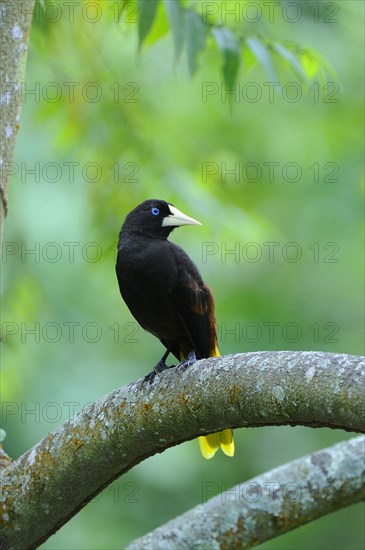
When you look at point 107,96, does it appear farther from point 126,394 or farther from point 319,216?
point 319,216

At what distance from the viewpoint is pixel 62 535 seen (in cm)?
655

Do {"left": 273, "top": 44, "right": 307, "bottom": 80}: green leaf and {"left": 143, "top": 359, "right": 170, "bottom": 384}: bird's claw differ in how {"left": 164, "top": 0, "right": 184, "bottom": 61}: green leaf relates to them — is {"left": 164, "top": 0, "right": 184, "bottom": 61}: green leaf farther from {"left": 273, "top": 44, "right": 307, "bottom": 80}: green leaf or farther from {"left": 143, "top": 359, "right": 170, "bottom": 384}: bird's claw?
{"left": 143, "top": 359, "right": 170, "bottom": 384}: bird's claw

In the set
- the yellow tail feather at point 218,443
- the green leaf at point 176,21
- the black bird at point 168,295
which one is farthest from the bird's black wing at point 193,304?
the green leaf at point 176,21

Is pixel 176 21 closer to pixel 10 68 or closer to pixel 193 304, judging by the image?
pixel 10 68

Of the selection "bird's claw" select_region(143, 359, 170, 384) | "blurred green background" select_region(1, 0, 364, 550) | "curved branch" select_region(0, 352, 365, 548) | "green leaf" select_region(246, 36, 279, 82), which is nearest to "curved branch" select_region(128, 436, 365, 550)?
"curved branch" select_region(0, 352, 365, 548)

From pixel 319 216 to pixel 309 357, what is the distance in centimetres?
507

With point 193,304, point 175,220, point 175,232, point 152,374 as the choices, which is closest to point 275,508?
point 152,374

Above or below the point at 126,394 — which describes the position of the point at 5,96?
above

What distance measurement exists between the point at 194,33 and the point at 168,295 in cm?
103

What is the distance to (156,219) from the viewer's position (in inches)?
156

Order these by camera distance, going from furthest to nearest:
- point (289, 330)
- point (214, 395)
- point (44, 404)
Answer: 1. point (289, 330)
2. point (44, 404)
3. point (214, 395)

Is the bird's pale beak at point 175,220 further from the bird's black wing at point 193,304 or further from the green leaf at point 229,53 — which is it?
the green leaf at point 229,53

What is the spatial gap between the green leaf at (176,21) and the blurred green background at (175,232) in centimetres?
67

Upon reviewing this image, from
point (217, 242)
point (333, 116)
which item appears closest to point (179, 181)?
point (217, 242)
